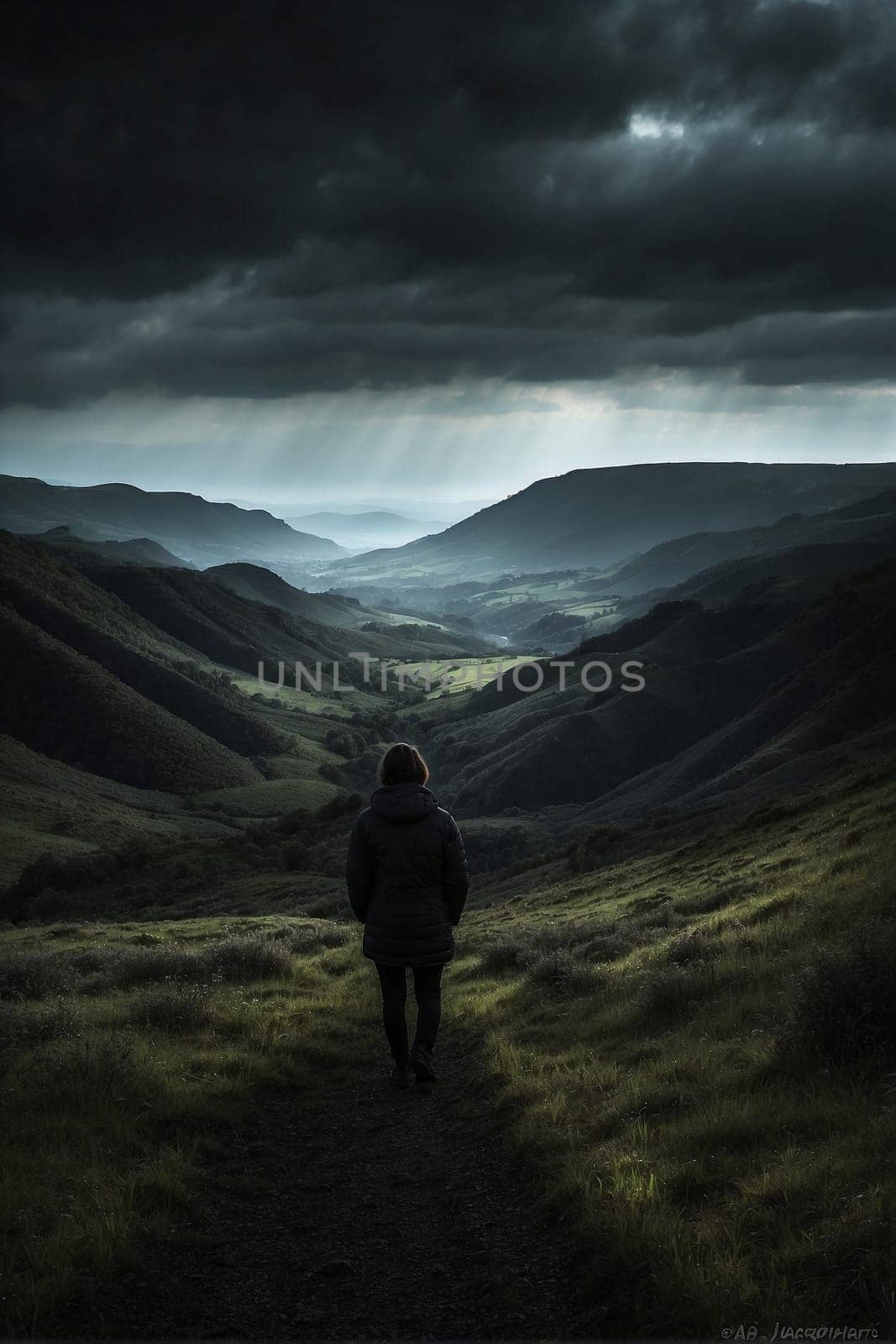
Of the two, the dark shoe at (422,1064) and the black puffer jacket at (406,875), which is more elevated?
the black puffer jacket at (406,875)

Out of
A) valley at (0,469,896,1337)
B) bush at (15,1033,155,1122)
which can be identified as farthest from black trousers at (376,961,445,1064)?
bush at (15,1033,155,1122)

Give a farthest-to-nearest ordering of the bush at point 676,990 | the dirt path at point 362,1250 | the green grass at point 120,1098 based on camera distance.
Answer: the bush at point 676,990
the green grass at point 120,1098
the dirt path at point 362,1250

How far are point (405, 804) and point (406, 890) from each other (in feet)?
2.97

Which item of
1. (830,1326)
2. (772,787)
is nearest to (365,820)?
(830,1326)

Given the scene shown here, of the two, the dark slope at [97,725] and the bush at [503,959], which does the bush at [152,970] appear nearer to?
the bush at [503,959]

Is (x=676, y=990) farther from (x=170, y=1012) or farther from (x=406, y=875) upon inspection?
(x=170, y=1012)

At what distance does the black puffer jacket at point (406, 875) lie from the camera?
9305mm

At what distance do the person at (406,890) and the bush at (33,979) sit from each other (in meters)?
6.69

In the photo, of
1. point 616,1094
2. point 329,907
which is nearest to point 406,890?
point 616,1094

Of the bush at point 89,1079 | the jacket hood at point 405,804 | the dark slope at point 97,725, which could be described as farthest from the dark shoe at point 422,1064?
the dark slope at point 97,725

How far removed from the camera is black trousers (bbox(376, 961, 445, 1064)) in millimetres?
9516

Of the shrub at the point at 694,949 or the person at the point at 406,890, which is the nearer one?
the person at the point at 406,890

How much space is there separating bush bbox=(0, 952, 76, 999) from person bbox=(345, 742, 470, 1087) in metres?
6.69

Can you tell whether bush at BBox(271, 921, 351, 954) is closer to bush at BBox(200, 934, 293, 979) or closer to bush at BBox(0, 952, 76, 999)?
bush at BBox(200, 934, 293, 979)
